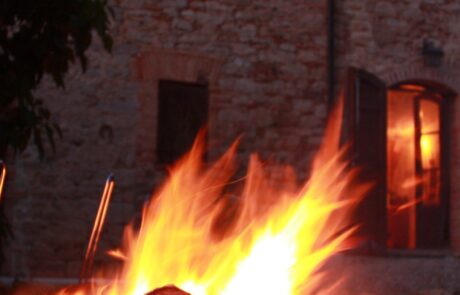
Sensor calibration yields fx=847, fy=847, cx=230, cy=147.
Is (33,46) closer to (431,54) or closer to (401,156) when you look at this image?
(431,54)

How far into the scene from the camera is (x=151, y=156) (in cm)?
1092

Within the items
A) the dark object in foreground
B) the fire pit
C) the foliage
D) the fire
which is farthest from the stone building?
the dark object in foreground

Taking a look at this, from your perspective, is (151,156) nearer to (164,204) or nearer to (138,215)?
(138,215)

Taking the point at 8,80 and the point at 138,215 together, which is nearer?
the point at 8,80

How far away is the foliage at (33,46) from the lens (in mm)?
5160

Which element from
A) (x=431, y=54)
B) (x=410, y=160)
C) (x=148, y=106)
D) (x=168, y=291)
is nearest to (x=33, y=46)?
(x=168, y=291)

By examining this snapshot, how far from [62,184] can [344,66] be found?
14.1ft

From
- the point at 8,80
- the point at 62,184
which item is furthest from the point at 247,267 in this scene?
the point at 62,184

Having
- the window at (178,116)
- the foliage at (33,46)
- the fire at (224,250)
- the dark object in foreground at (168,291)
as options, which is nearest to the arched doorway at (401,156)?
the window at (178,116)

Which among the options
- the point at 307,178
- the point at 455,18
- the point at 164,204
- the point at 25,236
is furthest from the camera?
the point at 455,18

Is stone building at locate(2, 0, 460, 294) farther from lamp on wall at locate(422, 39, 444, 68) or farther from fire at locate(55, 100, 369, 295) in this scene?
fire at locate(55, 100, 369, 295)

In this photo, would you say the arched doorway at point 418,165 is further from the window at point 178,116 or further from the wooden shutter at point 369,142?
the window at point 178,116

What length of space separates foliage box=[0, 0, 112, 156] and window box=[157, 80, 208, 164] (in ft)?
19.1

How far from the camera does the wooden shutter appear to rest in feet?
38.9
